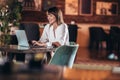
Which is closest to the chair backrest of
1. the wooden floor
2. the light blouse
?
the light blouse

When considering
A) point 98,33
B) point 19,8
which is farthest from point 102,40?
point 19,8

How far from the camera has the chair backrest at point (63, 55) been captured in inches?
133

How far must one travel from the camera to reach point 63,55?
3.45 metres

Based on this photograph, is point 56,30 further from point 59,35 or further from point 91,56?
point 91,56

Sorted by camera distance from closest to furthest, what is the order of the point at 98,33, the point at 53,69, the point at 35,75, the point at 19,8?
the point at 35,75 < the point at 53,69 < the point at 19,8 < the point at 98,33

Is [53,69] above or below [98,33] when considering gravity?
above

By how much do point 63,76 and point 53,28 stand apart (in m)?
3.23

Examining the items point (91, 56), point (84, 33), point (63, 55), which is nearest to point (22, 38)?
point (63, 55)

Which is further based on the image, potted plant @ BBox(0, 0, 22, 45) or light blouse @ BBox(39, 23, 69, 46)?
potted plant @ BBox(0, 0, 22, 45)

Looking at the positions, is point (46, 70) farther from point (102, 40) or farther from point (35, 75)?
point (102, 40)

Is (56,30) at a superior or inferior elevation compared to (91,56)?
superior

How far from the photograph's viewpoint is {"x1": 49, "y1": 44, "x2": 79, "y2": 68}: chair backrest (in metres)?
3.39

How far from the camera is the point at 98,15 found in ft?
42.2

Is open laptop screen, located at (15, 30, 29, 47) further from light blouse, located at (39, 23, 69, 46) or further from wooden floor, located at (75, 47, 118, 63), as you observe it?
wooden floor, located at (75, 47, 118, 63)
